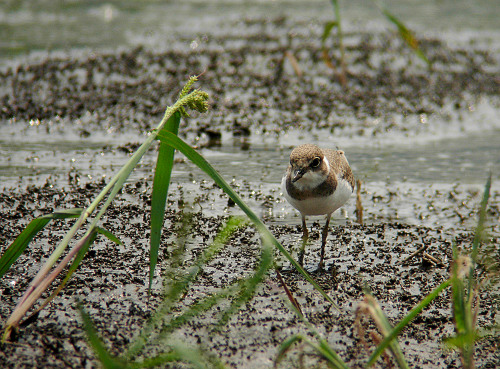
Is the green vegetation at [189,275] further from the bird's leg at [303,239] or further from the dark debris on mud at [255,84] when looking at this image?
the dark debris on mud at [255,84]

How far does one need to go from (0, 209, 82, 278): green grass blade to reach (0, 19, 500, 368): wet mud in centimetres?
41

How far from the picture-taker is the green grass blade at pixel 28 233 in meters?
2.99

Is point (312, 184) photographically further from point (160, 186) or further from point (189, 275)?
point (189, 275)

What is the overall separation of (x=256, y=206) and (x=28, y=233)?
8.62 feet

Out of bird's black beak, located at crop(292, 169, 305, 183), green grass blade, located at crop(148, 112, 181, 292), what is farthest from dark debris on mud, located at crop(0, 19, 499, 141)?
green grass blade, located at crop(148, 112, 181, 292)

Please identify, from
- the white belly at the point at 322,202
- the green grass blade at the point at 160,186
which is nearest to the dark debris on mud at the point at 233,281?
the green grass blade at the point at 160,186

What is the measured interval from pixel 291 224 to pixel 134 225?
1311 millimetres

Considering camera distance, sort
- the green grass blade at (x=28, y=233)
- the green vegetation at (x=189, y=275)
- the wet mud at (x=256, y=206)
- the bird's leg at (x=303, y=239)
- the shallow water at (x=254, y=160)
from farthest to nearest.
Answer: the shallow water at (x=254, y=160) → the bird's leg at (x=303, y=239) → the wet mud at (x=256, y=206) → the green grass blade at (x=28, y=233) → the green vegetation at (x=189, y=275)

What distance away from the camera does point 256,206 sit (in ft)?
17.8

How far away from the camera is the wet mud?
3436 millimetres

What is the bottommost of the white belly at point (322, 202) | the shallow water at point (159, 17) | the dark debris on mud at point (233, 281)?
the dark debris on mud at point (233, 281)

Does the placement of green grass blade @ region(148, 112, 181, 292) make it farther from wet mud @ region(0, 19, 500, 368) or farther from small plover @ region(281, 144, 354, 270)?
small plover @ region(281, 144, 354, 270)

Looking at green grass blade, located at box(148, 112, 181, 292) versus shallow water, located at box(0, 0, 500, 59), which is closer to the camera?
green grass blade, located at box(148, 112, 181, 292)

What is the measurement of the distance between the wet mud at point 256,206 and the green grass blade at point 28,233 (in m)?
0.41
